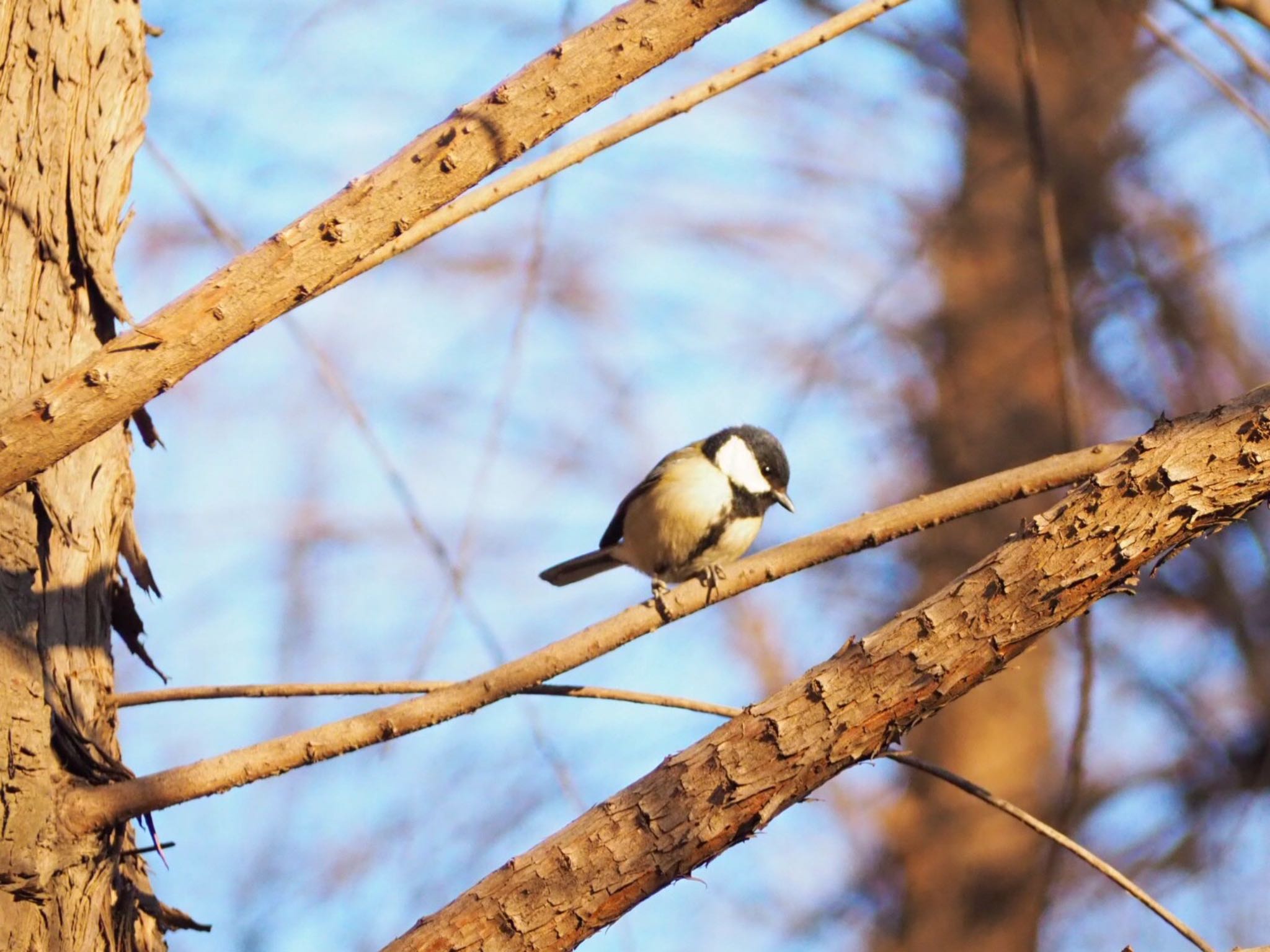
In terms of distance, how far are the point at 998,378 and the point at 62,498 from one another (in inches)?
183

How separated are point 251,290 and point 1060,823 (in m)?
1.98

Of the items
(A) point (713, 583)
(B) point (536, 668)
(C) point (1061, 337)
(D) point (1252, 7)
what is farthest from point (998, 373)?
(B) point (536, 668)

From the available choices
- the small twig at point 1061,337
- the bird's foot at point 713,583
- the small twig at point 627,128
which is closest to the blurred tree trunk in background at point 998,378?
the small twig at point 1061,337

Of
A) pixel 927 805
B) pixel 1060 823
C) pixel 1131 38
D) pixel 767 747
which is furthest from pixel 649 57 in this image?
pixel 927 805

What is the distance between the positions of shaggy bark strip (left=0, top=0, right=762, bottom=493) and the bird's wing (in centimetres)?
244

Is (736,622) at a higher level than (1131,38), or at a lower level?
lower

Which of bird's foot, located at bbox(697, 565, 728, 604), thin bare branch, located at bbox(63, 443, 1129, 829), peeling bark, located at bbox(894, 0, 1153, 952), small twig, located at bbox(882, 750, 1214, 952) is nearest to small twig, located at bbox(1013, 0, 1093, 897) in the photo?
thin bare branch, located at bbox(63, 443, 1129, 829)

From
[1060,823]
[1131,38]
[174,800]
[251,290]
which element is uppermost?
[1131,38]

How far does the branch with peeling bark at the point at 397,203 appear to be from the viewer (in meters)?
1.76

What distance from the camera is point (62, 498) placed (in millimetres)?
2305

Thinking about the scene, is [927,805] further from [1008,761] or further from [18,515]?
[18,515]

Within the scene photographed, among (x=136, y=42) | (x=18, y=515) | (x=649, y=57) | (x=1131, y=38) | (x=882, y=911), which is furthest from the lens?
(x=882, y=911)

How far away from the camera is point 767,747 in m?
1.81

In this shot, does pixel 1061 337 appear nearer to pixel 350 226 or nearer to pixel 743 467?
pixel 350 226
